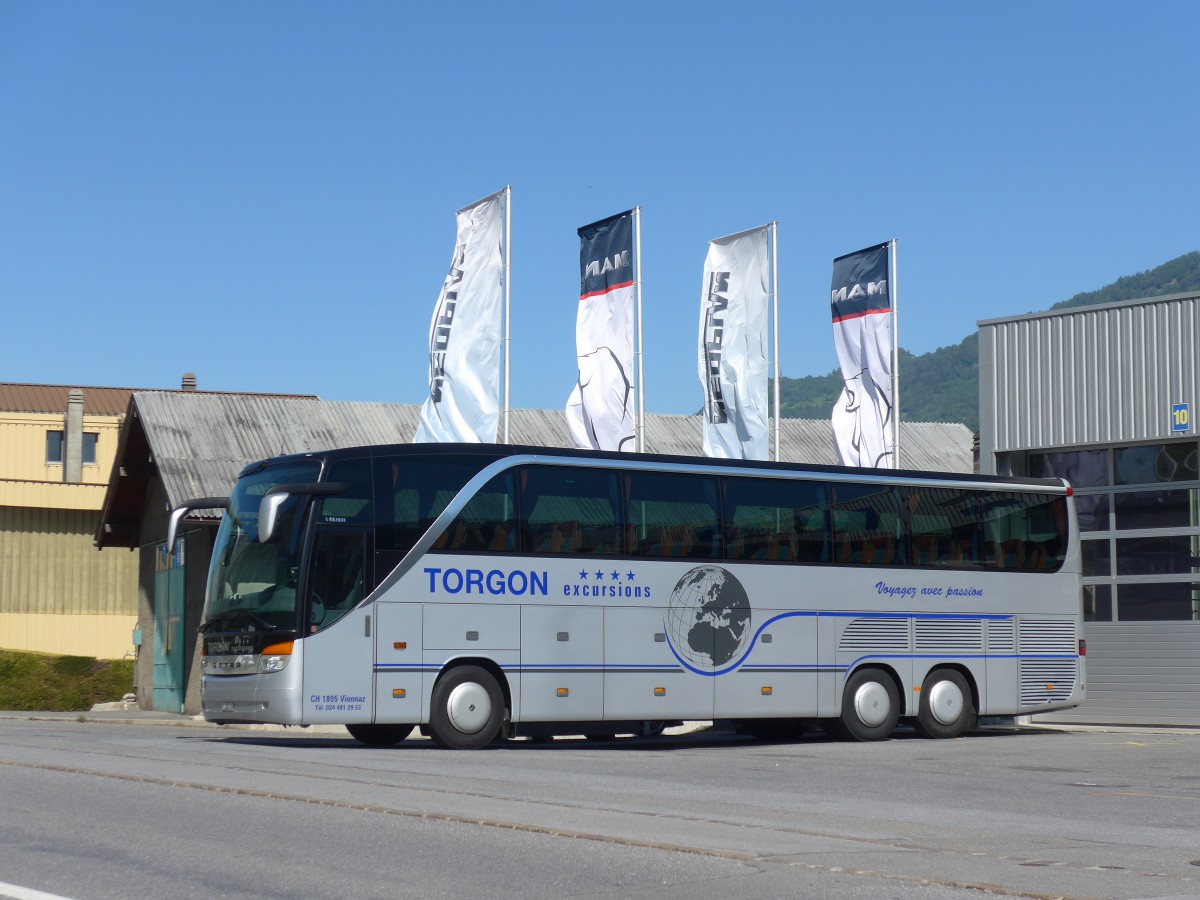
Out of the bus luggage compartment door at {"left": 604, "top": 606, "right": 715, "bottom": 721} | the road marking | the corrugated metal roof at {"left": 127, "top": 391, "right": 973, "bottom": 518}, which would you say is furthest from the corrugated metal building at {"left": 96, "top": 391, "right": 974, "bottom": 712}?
the road marking

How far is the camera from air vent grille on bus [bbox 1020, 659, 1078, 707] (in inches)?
915

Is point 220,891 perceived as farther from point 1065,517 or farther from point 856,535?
point 1065,517

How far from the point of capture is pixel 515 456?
19.1 meters

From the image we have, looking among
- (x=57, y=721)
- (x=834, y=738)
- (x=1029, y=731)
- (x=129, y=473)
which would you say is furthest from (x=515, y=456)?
(x=129, y=473)

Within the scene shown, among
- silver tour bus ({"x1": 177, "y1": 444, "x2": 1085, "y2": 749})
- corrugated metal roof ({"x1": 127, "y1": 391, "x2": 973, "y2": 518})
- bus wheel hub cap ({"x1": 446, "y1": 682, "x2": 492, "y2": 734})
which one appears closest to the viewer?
silver tour bus ({"x1": 177, "y1": 444, "x2": 1085, "y2": 749})

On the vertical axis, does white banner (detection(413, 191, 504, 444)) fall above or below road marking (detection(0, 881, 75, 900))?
above

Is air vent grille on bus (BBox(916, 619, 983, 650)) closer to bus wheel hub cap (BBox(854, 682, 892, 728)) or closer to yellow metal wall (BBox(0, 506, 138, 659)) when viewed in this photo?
bus wheel hub cap (BBox(854, 682, 892, 728))

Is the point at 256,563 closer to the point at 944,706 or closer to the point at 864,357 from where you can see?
the point at 944,706

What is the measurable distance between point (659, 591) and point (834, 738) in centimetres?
417

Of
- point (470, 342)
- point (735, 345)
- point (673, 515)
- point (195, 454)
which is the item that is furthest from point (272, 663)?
point (195, 454)

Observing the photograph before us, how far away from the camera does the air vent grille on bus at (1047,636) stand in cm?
2322

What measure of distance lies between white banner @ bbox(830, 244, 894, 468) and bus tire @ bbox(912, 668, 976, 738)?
5306 mm

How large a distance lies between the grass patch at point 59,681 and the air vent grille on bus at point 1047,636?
24.1m

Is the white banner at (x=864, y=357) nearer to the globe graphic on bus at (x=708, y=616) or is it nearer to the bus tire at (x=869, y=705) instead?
the bus tire at (x=869, y=705)
